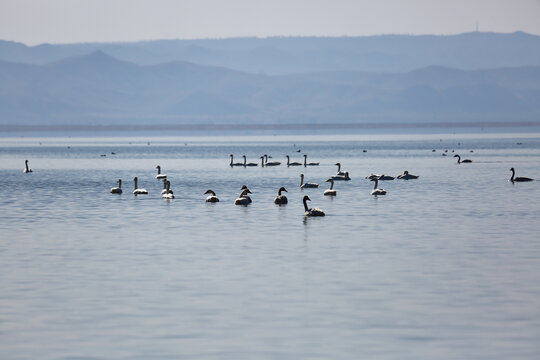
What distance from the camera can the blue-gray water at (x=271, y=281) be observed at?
64.7 feet

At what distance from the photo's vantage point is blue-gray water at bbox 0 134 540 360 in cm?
1972

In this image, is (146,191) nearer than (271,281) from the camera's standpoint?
No

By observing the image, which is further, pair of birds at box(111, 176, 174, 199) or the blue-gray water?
pair of birds at box(111, 176, 174, 199)

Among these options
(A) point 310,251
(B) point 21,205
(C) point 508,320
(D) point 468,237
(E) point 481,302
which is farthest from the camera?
(B) point 21,205

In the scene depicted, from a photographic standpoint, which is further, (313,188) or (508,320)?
(313,188)

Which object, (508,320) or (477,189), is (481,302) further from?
(477,189)

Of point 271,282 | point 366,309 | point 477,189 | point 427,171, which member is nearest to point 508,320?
point 366,309

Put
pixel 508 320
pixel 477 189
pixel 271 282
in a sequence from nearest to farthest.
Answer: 1. pixel 508 320
2. pixel 271 282
3. pixel 477 189

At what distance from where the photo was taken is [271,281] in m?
26.5

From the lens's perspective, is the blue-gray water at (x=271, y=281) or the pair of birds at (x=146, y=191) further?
the pair of birds at (x=146, y=191)

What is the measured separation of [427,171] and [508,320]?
67.8m

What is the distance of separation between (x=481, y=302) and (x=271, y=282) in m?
5.65

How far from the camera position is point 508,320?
70.0ft

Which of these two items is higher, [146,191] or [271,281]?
[271,281]
